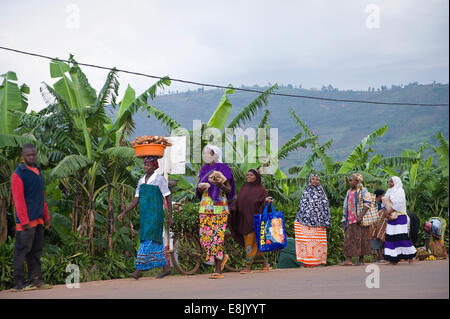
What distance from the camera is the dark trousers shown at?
8086 millimetres

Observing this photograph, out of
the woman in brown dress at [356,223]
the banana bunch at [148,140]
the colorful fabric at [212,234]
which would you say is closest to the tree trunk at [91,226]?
the banana bunch at [148,140]

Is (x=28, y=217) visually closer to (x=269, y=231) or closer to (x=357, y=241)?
(x=269, y=231)

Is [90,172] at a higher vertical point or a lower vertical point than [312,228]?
higher

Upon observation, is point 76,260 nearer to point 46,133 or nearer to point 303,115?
point 46,133

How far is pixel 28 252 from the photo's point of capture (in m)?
8.19

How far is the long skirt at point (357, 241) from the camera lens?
1190cm

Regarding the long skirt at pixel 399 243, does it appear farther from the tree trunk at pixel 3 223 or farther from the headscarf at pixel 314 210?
the tree trunk at pixel 3 223

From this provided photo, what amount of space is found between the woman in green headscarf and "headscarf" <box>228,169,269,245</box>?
4.64ft

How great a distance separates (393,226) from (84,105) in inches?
274

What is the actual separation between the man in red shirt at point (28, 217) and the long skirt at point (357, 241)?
241 inches

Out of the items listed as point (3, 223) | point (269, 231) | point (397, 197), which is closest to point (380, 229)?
point (397, 197)

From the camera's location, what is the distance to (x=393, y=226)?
12.2 metres

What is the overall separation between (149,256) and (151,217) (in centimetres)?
60

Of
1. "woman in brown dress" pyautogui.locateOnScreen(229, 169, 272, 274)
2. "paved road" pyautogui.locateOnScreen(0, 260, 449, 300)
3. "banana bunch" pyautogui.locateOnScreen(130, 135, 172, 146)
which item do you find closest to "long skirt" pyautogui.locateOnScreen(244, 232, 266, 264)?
"woman in brown dress" pyautogui.locateOnScreen(229, 169, 272, 274)
